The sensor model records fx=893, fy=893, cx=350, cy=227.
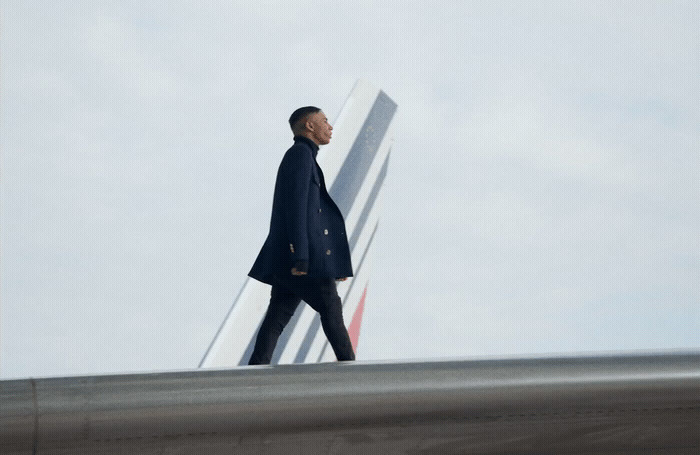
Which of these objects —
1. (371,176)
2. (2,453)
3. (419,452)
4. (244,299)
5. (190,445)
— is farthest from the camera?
(371,176)

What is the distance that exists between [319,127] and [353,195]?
3736 millimetres

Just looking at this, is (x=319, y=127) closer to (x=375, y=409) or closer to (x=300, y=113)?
(x=300, y=113)

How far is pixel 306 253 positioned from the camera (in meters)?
3.51

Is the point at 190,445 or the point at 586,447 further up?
the point at 586,447

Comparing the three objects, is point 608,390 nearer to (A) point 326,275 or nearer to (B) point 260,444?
(B) point 260,444

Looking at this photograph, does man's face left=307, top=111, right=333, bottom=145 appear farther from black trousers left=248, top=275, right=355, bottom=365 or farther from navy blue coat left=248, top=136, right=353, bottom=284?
black trousers left=248, top=275, right=355, bottom=365

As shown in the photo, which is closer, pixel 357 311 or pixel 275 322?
pixel 275 322

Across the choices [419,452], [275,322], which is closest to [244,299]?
[275,322]

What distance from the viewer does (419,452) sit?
187 centimetres

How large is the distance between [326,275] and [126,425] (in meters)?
1.96

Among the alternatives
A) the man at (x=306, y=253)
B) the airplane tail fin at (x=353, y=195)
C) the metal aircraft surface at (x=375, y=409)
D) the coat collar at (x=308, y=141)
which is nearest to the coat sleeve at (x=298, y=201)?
the man at (x=306, y=253)

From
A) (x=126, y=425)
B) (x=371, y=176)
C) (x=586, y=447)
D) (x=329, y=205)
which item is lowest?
(x=126, y=425)

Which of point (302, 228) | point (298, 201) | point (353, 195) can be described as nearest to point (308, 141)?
point (298, 201)

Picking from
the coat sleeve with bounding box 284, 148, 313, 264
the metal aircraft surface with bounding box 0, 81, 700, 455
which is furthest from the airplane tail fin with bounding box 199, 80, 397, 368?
the metal aircraft surface with bounding box 0, 81, 700, 455
